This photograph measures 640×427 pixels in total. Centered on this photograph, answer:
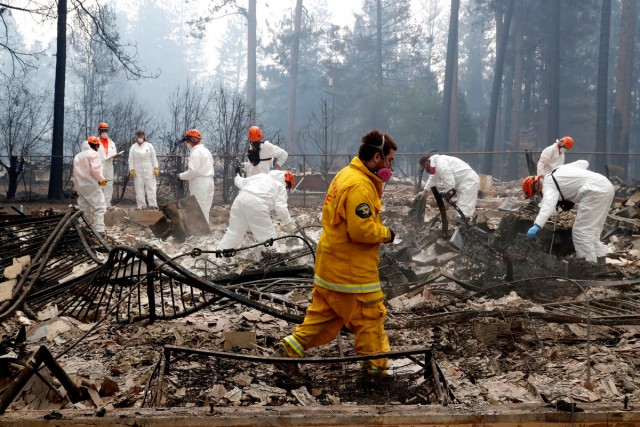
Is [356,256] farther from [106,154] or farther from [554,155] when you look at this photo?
[106,154]

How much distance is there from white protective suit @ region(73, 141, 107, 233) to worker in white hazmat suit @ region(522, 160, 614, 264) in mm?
7157

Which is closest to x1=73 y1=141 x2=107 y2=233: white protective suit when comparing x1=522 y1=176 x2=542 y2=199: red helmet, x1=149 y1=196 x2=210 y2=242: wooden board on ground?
x1=149 y1=196 x2=210 y2=242: wooden board on ground

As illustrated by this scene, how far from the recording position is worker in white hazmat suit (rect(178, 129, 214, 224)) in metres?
10.9

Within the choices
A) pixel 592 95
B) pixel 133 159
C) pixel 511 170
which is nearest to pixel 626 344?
pixel 133 159

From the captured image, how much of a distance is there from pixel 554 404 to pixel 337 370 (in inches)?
72.6

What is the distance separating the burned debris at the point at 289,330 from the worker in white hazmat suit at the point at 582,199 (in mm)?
391

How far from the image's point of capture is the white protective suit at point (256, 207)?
8.00 meters

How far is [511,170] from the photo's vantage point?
116 feet

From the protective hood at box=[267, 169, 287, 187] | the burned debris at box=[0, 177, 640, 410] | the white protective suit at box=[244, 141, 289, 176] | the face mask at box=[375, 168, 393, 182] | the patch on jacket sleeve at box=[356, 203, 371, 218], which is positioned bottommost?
the burned debris at box=[0, 177, 640, 410]

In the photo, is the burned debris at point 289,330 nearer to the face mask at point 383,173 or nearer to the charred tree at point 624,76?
the face mask at point 383,173

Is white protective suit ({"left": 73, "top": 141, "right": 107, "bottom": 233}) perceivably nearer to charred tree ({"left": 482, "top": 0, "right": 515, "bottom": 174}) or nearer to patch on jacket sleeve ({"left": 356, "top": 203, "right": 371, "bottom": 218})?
patch on jacket sleeve ({"left": 356, "top": 203, "right": 371, "bottom": 218})

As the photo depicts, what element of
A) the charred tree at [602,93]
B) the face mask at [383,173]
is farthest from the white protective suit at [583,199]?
the charred tree at [602,93]

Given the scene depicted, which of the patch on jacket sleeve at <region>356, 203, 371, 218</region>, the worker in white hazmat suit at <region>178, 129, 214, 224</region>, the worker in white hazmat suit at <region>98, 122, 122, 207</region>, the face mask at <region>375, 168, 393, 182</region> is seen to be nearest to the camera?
the patch on jacket sleeve at <region>356, 203, 371, 218</region>

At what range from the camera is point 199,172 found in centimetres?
1113
